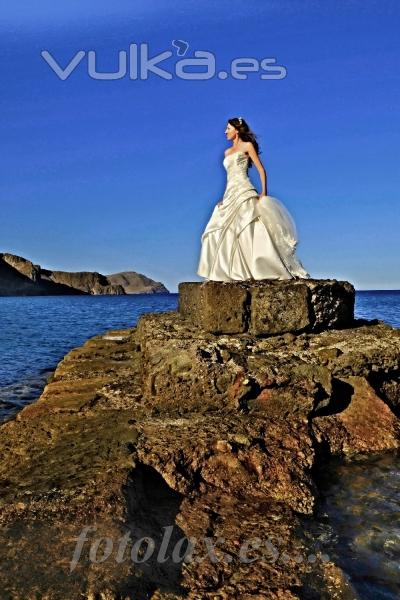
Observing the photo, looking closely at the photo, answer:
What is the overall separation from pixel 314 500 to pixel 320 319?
2.82 metres

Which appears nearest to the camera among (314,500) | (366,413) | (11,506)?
(11,506)

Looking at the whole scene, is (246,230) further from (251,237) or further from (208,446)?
(208,446)

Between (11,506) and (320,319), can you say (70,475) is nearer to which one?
(11,506)

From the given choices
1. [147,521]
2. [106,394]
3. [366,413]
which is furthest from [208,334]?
[147,521]

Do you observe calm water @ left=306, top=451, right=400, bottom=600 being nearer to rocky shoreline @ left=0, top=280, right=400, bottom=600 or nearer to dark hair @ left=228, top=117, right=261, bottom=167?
rocky shoreline @ left=0, top=280, right=400, bottom=600

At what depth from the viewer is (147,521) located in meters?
3.34

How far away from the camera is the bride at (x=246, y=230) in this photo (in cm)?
745

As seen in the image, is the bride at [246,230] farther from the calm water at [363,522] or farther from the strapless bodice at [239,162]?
the calm water at [363,522]

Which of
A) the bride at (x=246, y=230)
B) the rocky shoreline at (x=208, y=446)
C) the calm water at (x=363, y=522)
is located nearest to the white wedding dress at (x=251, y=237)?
the bride at (x=246, y=230)

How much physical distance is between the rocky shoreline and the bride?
0.85 m

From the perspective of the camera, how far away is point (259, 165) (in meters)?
7.99

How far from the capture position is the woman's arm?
7.86 m

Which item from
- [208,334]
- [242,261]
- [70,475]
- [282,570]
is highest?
[242,261]

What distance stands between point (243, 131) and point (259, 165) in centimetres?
68
